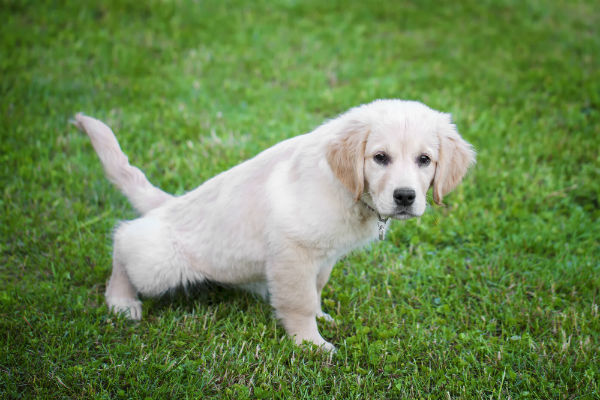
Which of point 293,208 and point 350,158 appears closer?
point 350,158

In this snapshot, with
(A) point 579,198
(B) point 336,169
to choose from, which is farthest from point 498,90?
(B) point 336,169

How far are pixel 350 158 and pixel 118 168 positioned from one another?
1.60 meters

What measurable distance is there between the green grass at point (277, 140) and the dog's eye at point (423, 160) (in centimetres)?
105

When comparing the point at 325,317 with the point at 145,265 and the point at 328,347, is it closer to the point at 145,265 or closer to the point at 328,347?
the point at 328,347

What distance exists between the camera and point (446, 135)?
2654mm

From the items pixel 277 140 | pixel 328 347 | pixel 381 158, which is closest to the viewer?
pixel 381 158

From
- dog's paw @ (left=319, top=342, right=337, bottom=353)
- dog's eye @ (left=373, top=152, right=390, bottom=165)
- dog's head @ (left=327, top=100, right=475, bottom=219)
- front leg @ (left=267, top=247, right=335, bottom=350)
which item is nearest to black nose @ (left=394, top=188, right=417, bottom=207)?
dog's head @ (left=327, top=100, right=475, bottom=219)

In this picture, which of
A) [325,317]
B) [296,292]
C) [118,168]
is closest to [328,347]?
[325,317]

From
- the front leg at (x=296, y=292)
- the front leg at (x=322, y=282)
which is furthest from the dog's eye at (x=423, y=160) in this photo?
the front leg at (x=322, y=282)

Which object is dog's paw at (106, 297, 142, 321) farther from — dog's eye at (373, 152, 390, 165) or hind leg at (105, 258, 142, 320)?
dog's eye at (373, 152, 390, 165)

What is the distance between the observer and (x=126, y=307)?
10.3 ft

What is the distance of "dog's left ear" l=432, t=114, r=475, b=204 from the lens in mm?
2641

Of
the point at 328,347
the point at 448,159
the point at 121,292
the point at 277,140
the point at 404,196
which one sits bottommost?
the point at 328,347

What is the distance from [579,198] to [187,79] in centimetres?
432
